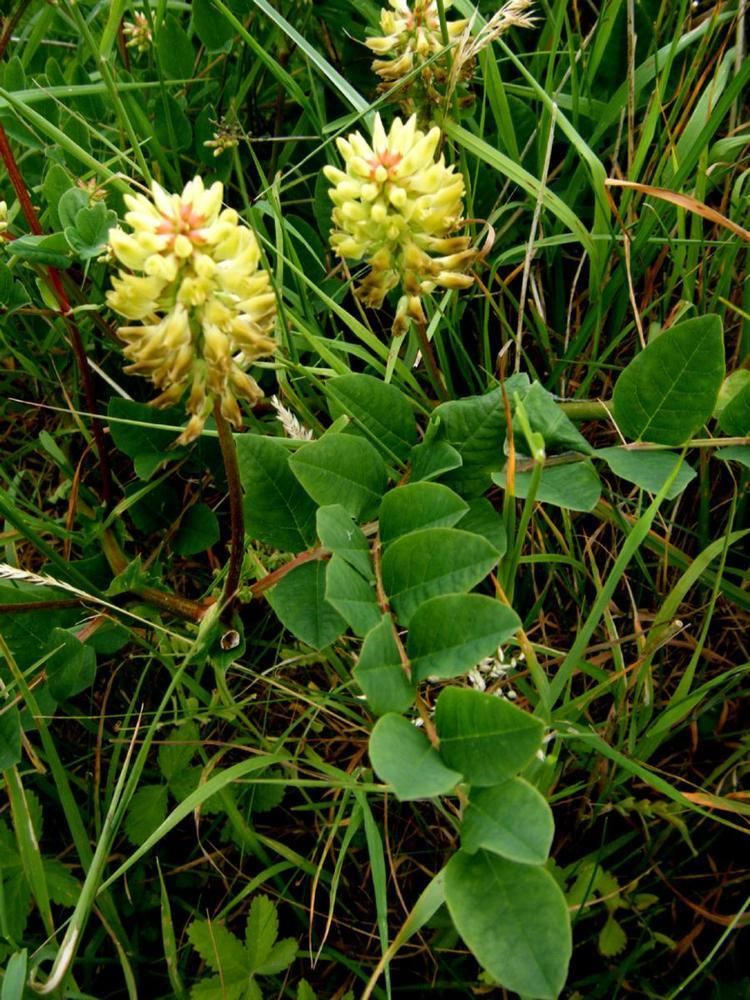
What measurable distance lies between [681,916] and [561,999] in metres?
0.32

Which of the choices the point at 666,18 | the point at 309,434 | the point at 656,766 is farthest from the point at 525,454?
the point at 666,18

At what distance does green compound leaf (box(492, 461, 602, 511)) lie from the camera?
1.69m

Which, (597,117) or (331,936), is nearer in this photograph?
(331,936)

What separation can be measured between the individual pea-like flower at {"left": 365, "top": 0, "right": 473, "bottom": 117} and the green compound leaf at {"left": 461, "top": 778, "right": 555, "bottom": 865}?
1546mm

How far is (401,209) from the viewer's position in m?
1.70

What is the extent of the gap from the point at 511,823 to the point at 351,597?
428 mm

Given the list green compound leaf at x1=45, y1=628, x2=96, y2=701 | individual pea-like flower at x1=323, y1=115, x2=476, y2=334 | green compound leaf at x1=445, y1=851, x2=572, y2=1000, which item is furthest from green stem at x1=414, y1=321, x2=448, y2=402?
green compound leaf at x1=445, y1=851, x2=572, y2=1000

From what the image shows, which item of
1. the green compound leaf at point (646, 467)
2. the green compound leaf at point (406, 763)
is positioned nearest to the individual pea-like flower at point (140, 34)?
the green compound leaf at point (646, 467)

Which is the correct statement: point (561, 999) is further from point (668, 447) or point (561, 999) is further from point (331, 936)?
point (668, 447)

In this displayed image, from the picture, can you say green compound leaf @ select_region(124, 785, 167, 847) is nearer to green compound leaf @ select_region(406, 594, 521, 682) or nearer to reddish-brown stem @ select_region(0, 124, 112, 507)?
reddish-brown stem @ select_region(0, 124, 112, 507)

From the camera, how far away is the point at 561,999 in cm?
197

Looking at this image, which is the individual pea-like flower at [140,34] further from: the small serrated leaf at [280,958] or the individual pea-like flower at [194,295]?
the small serrated leaf at [280,958]

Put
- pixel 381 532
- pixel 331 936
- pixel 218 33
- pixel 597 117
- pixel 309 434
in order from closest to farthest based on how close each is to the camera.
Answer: pixel 381 532, pixel 309 434, pixel 331 936, pixel 597 117, pixel 218 33

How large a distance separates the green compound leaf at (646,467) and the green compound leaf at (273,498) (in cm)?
57
